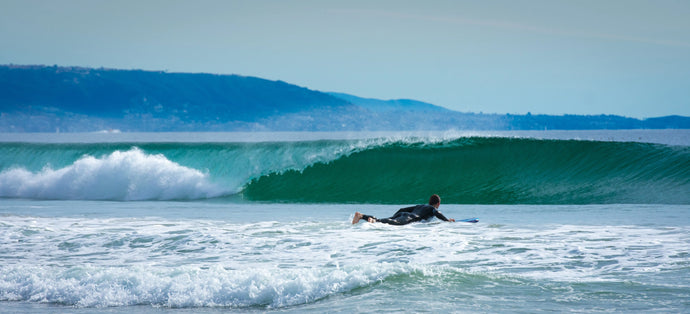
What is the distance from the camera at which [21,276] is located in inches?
279

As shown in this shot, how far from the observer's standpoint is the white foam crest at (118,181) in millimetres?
19734

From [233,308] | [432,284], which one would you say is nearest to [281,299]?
[233,308]

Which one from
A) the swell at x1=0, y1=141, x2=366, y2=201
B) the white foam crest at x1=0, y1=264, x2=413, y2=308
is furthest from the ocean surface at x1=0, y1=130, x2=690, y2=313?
the swell at x1=0, y1=141, x2=366, y2=201

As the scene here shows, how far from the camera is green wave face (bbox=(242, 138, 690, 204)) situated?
656 inches

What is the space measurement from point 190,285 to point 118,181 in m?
15.0

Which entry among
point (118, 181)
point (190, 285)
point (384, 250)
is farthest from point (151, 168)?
point (190, 285)

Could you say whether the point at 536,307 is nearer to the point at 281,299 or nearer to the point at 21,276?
the point at 281,299

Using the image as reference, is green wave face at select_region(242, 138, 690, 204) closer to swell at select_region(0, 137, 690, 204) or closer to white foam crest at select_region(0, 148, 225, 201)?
swell at select_region(0, 137, 690, 204)

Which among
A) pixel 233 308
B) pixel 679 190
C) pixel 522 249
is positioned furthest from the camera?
pixel 679 190

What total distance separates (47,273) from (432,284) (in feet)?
13.0

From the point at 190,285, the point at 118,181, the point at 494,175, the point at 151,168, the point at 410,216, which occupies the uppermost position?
the point at 151,168

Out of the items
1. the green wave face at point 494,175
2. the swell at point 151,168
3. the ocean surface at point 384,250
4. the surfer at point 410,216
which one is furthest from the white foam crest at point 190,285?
the swell at point 151,168

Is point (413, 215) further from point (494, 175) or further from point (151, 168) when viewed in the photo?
point (151, 168)

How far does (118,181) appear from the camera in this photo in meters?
20.5
